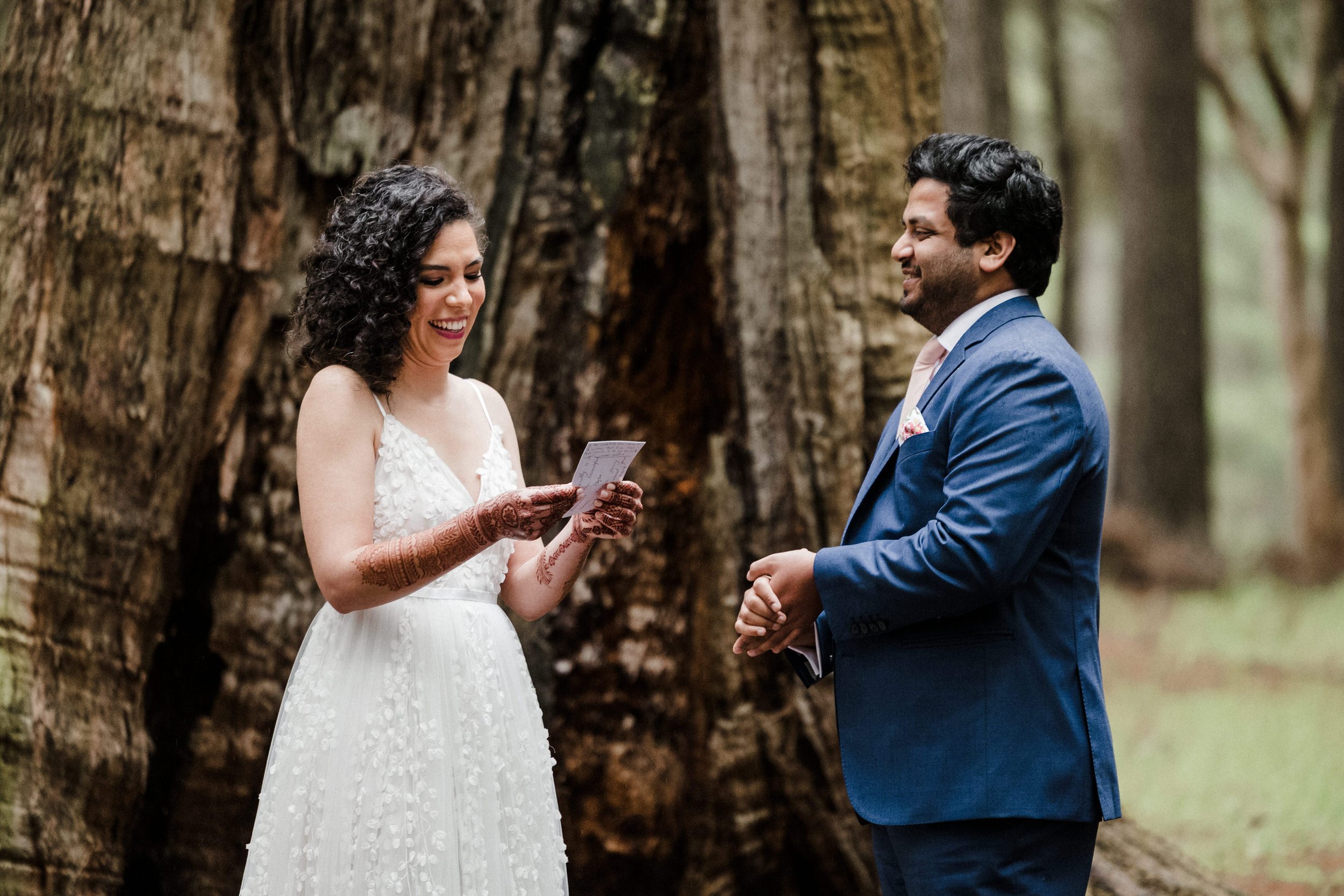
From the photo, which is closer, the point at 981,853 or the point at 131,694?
the point at 981,853

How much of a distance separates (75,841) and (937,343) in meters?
3.16

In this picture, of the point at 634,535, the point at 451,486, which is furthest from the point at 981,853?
the point at 634,535

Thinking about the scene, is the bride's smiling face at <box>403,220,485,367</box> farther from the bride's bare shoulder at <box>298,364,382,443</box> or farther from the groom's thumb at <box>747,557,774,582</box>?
the groom's thumb at <box>747,557,774,582</box>

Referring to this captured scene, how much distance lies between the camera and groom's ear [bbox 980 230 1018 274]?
2854 mm

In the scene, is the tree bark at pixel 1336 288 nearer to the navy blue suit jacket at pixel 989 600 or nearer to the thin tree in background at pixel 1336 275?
the thin tree in background at pixel 1336 275

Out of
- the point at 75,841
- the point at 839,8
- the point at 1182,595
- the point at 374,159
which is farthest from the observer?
the point at 1182,595

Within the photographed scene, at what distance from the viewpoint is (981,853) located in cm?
265

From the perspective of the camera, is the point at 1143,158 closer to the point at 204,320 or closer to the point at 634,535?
the point at 634,535

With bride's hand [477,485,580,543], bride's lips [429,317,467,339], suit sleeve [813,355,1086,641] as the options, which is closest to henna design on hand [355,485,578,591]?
bride's hand [477,485,580,543]

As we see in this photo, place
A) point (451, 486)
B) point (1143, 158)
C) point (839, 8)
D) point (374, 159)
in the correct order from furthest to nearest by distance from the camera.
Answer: point (1143, 158) < point (839, 8) < point (374, 159) < point (451, 486)

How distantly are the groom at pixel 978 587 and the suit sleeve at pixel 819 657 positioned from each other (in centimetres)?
2

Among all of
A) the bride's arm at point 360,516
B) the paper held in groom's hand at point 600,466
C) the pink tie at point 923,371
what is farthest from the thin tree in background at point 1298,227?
the bride's arm at point 360,516

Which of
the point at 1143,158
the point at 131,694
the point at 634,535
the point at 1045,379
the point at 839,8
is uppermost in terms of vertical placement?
the point at 1143,158

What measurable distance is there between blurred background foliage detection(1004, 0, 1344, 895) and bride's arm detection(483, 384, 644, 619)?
139 inches
